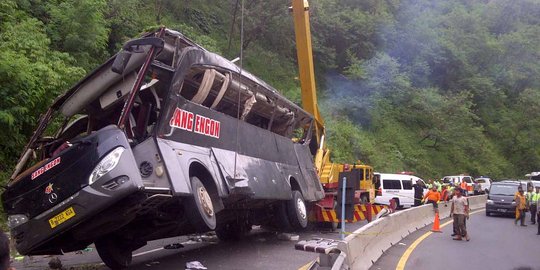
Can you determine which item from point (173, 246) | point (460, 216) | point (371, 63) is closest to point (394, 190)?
point (460, 216)

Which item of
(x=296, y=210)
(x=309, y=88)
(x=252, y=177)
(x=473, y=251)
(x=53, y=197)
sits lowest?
(x=473, y=251)

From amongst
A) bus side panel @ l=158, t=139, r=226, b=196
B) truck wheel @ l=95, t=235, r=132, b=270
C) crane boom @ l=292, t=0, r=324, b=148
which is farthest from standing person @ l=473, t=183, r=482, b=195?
truck wheel @ l=95, t=235, r=132, b=270

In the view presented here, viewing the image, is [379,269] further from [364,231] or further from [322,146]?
[322,146]

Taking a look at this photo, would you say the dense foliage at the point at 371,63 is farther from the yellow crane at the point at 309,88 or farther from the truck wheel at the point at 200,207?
the truck wheel at the point at 200,207

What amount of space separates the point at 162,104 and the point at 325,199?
8930mm

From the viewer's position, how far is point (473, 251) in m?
12.6

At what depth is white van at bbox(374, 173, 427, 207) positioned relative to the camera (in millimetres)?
26344

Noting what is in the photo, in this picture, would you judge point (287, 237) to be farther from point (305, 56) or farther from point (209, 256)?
point (305, 56)

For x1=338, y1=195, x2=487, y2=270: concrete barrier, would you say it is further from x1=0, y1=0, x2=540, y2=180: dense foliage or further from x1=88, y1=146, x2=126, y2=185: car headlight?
x1=0, y1=0, x2=540, y2=180: dense foliage

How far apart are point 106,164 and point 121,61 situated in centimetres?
146

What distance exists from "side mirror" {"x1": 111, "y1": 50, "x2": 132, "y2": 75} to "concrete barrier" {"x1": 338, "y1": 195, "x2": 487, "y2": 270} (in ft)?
13.1

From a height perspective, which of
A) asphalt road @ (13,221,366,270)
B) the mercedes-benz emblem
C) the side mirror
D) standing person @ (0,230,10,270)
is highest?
the side mirror

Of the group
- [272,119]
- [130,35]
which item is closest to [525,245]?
[272,119]

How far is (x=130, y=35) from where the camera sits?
892 inches
